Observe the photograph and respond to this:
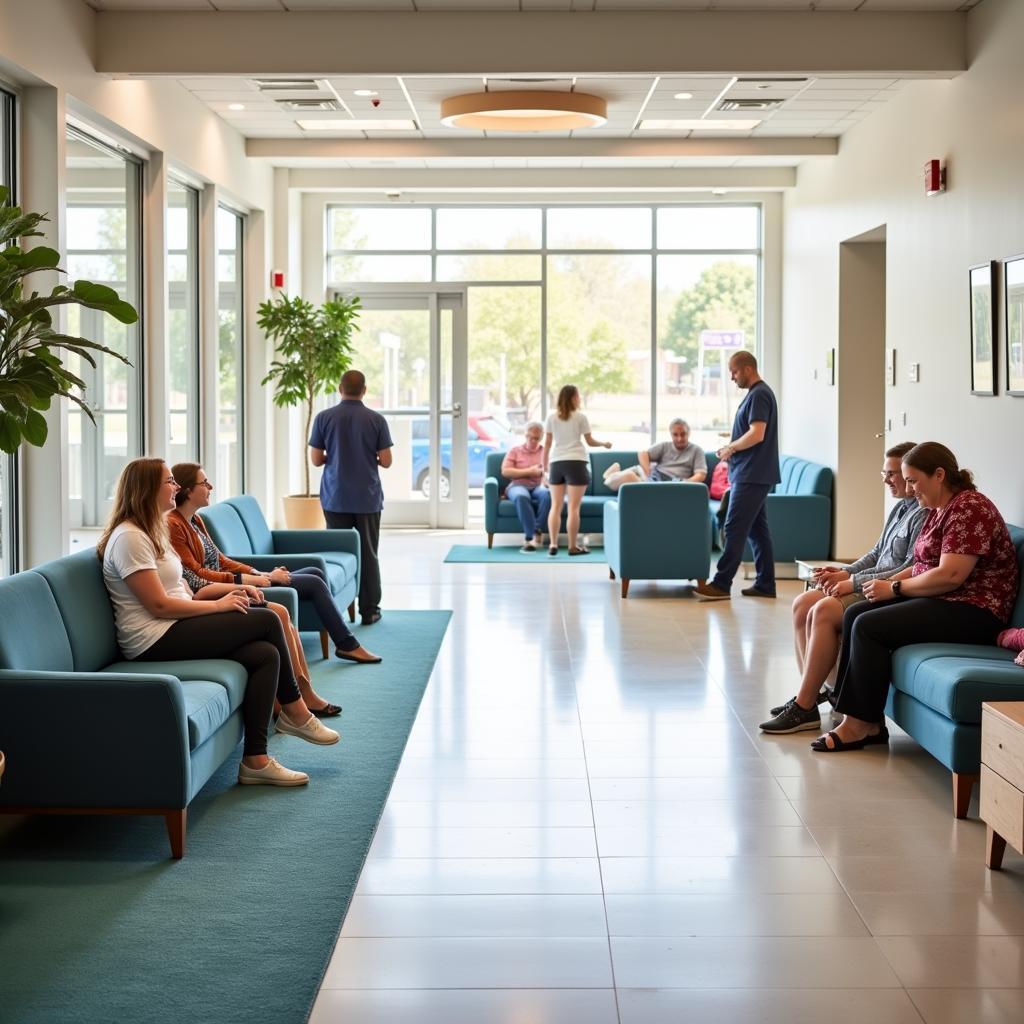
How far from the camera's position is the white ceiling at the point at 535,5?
747 cm

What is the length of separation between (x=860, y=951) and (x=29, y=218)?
3371mm

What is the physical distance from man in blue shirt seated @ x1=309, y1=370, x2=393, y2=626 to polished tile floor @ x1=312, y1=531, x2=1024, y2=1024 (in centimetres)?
170

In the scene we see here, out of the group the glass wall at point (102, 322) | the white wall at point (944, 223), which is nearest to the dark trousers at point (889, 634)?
the white wall at point (944, 223)

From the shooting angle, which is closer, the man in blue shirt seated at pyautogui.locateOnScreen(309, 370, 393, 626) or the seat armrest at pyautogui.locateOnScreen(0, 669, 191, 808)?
the seat armrest at pyautogui.locateOnScreen(0, 669, 191, 808)

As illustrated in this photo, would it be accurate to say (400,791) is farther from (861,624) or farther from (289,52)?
(289,52)

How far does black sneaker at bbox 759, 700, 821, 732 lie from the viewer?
584 cm

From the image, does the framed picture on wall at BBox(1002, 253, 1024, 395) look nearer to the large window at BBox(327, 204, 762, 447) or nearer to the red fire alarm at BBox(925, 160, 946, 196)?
the red fire alarm at BBox(925, 160, 946, 196)

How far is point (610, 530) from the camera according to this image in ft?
34.4

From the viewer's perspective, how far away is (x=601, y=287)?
1420cm

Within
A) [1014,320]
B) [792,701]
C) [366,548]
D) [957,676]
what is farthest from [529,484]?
[957,676]

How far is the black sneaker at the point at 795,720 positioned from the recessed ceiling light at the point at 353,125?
6622 millimetres

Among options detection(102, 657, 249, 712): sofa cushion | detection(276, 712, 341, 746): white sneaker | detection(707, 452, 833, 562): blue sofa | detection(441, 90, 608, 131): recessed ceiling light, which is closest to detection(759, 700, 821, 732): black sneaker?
detection(276, 712, 341, 746): white sneaker

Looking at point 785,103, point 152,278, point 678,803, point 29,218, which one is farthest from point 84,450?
point 785,103

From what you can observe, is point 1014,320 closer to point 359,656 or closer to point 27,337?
point 359,656
